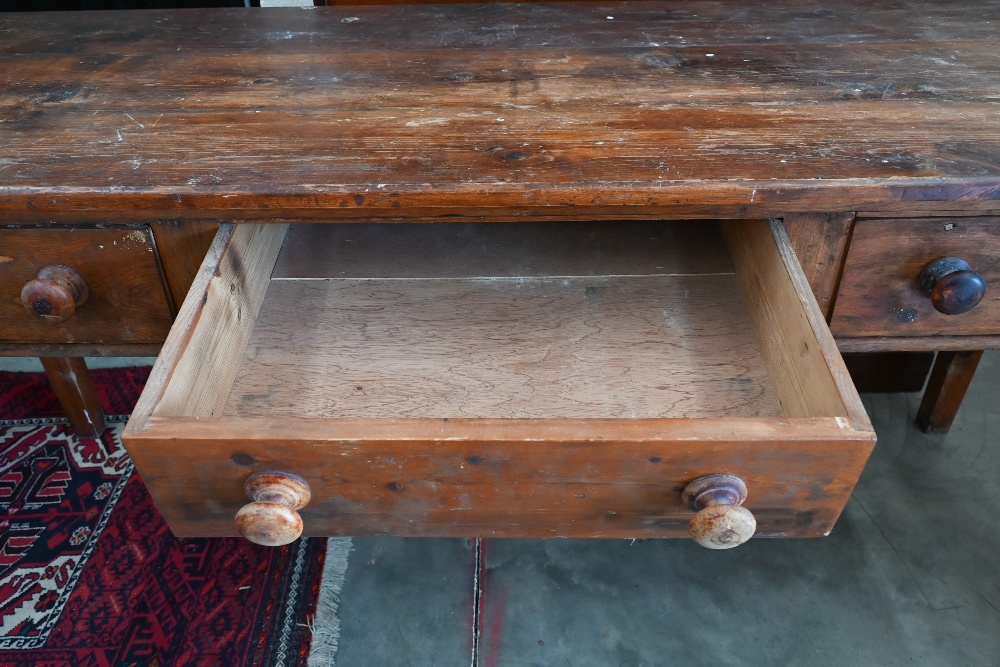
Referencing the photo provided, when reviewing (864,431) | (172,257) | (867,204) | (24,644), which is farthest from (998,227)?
(24,644)

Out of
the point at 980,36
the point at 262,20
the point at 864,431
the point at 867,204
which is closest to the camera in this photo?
the point at 864,431

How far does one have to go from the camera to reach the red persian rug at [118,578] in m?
1.04

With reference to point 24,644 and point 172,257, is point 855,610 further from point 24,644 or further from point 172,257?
point 24,644

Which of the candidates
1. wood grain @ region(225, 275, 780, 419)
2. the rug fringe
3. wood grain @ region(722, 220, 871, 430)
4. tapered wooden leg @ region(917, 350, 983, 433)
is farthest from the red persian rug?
tapered wooden leg @ region(917, 350, 983, 433)

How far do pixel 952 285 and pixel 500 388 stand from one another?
0.44 metres

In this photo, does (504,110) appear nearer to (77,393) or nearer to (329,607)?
(329,607)

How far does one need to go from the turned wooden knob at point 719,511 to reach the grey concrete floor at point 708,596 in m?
0.49

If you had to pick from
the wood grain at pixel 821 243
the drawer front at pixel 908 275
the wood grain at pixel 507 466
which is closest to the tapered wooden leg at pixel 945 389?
the drawer front at pixel 908 275

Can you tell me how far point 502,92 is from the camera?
2.98 ft

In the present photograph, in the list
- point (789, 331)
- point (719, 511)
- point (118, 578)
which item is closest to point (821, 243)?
point (789, 331)

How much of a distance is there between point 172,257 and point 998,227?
80 cm

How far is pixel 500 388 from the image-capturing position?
83cm

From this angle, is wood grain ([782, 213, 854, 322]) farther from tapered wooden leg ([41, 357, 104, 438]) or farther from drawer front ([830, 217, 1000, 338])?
tapered wooden leg ([41, 357, 104, 438])

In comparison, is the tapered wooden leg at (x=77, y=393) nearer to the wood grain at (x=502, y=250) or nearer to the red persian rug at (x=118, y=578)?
the red persian rug at (x=118, y=578)
